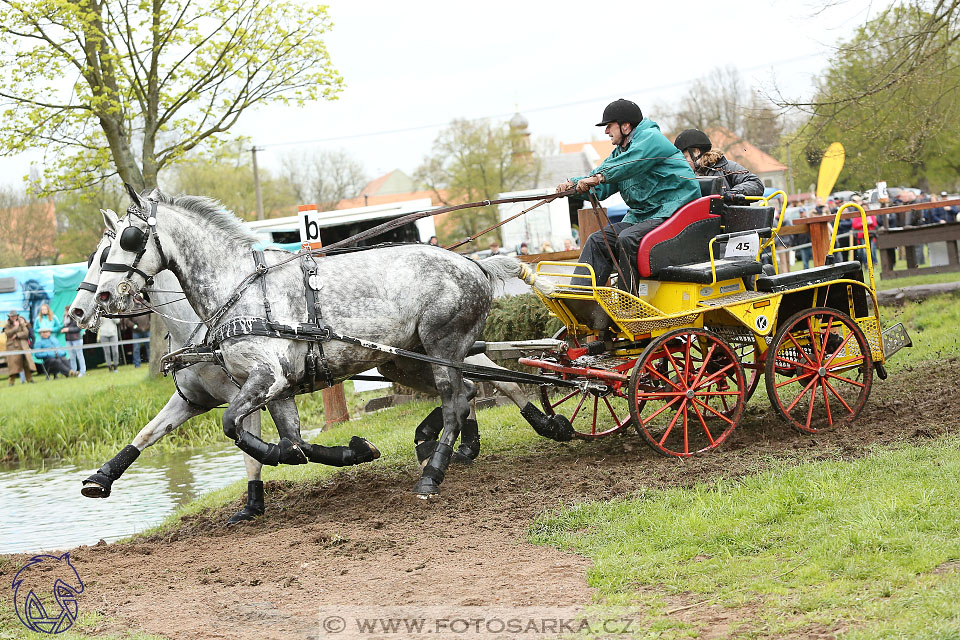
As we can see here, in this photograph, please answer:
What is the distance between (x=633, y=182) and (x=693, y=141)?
142 centimetres

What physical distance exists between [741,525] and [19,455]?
10.9 m

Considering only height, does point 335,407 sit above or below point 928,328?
below

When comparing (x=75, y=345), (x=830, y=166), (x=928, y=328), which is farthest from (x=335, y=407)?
(x=75, y=345)

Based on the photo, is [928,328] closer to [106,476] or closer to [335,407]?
[335,407]

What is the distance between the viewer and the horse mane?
21.9 feet

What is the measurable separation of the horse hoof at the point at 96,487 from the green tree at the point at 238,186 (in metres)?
40.8

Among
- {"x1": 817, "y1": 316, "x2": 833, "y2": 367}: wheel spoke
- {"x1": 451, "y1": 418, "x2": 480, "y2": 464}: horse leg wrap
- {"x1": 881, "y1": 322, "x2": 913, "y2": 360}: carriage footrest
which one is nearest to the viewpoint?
{"x1": 817, "y1": 316, "x2": 833, "y2": 367}: wheel spoke

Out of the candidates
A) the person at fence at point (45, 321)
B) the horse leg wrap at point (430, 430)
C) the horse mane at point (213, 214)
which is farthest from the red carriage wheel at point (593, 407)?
the person at fence at point (45, 321)

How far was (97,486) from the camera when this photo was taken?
21.1 ft

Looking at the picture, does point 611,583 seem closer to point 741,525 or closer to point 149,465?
point 741,525

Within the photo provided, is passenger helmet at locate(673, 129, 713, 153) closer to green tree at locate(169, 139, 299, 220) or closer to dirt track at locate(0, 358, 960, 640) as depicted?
dirt track at locate(0, 358, 960, 640)

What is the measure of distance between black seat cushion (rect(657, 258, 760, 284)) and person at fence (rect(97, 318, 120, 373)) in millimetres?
15850

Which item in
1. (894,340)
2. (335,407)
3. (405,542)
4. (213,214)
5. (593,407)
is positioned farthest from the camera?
(335,407)

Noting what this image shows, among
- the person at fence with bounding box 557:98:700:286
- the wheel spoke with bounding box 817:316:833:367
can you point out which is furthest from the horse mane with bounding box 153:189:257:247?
the wheel spoke with bounding box 817:316:833:367
